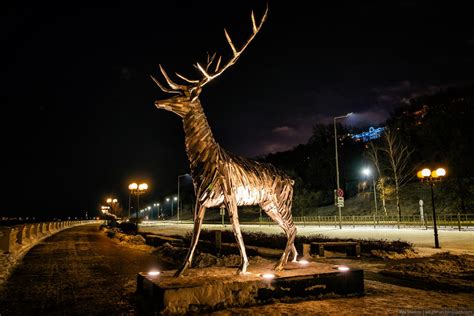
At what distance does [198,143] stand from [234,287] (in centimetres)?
268

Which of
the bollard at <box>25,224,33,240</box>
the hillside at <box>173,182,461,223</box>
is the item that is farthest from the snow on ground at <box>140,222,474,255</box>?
the hillside at <box>173,182,461,223</box>

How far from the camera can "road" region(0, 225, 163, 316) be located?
6527 millimetres

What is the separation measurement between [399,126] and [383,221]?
29378 mm

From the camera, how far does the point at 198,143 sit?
6.97 metres

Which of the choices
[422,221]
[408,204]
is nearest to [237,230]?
[422,221]

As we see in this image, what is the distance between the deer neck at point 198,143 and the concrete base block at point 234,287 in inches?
76.5

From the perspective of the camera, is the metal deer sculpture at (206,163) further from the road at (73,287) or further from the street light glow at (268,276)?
the road at (73,287)

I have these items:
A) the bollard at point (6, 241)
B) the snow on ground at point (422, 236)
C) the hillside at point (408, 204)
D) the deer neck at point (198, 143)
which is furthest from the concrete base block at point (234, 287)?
the hillside at point (408, 204)

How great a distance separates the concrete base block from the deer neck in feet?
6.37

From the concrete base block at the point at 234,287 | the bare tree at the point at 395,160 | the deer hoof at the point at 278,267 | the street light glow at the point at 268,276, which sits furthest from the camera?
the bare tree at the point at 395,160

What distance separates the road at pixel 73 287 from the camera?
653cm

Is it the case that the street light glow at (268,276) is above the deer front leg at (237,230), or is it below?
below

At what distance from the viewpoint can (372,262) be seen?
467 inches

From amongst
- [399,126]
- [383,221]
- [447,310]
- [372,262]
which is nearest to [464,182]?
[383,221]
